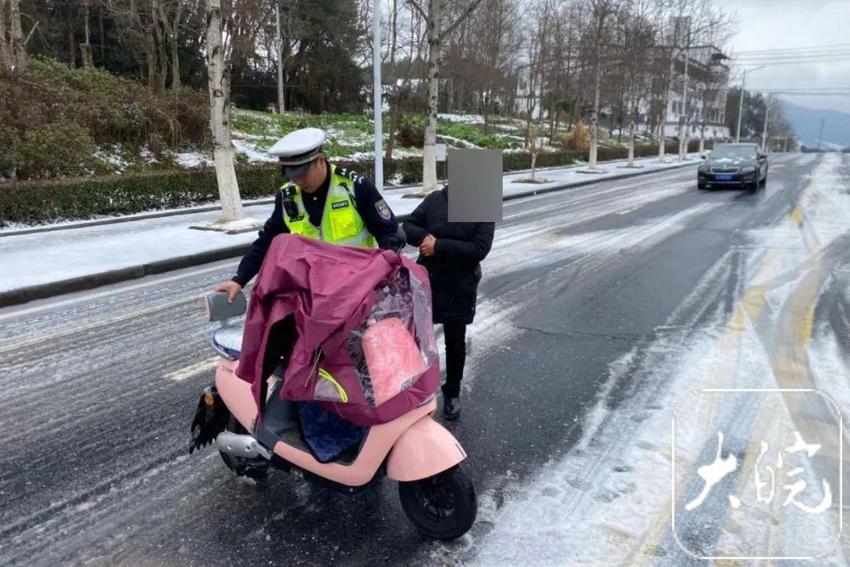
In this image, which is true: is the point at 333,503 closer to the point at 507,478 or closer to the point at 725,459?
the point at 507,478

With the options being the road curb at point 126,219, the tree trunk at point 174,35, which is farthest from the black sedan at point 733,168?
the tree trunk at point 174,35

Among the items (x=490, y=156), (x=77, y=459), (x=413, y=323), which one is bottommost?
(x=77, y=459)

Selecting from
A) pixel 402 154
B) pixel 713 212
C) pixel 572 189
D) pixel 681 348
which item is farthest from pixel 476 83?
pixel 681 348

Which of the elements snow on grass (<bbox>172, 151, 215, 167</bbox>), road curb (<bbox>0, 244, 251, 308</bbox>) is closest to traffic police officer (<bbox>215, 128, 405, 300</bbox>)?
road curb (<bbox>0, 244, 251, 308</bbox>)

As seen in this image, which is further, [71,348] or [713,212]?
[713,212]

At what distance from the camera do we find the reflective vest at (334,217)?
3.36 m

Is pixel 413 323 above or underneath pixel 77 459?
above

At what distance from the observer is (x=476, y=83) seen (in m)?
35.0

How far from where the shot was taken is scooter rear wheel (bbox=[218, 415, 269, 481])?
3311 millimetres

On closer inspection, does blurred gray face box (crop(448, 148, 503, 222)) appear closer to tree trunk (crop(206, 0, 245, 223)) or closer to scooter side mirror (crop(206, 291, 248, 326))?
scooter side mirror (crop(206, 291, 248, 326))

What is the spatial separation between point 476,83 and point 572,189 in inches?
A: 530

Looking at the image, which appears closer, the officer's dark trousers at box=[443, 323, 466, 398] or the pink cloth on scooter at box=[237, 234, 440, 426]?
the pink cloth on scooter at box=[237, 234, 440, 426]

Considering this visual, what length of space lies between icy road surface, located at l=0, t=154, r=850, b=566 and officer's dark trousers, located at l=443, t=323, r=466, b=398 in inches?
8.6

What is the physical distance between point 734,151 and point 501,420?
69.3 ft
